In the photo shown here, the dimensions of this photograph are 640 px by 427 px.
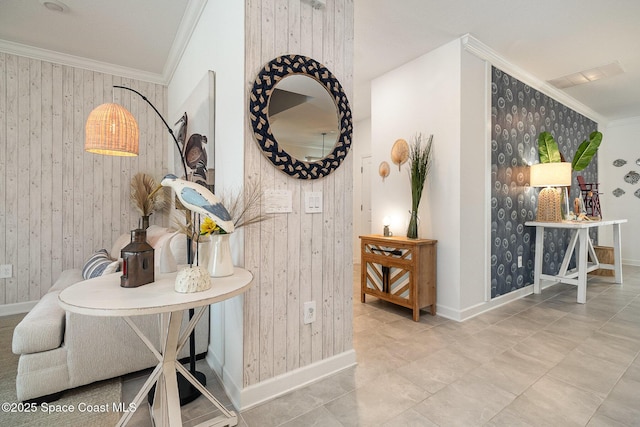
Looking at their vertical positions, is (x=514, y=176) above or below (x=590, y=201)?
above

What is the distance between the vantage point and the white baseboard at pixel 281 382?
1.61m

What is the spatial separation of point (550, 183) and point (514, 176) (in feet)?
1.37

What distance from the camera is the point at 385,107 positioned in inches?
141

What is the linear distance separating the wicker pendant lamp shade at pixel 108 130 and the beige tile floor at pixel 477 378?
148 centimetres

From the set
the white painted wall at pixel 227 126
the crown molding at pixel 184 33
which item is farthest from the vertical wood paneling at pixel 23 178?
the white painted wall at pixel 227 126

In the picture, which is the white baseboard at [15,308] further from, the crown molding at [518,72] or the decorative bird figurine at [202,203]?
the crown molding at [518,72]

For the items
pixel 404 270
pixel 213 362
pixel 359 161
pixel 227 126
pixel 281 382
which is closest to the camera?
pixel 281 382

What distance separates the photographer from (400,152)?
3.33 m

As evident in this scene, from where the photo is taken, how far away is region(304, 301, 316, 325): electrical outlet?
1.84 metres

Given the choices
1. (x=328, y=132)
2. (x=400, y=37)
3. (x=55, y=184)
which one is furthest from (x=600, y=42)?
(x=55, y=184)

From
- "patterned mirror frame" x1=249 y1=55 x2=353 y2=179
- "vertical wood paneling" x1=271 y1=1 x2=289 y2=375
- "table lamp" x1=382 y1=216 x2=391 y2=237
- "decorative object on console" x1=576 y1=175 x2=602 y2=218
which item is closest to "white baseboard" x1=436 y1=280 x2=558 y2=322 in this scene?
"table lamp" x1=382 y1=216 x2=391 y2=237

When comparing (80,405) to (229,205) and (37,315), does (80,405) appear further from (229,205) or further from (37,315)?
(229,205)

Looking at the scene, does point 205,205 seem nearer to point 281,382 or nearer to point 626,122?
point 281,382

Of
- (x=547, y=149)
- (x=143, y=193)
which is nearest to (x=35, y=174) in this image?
(x=143, y=193)
